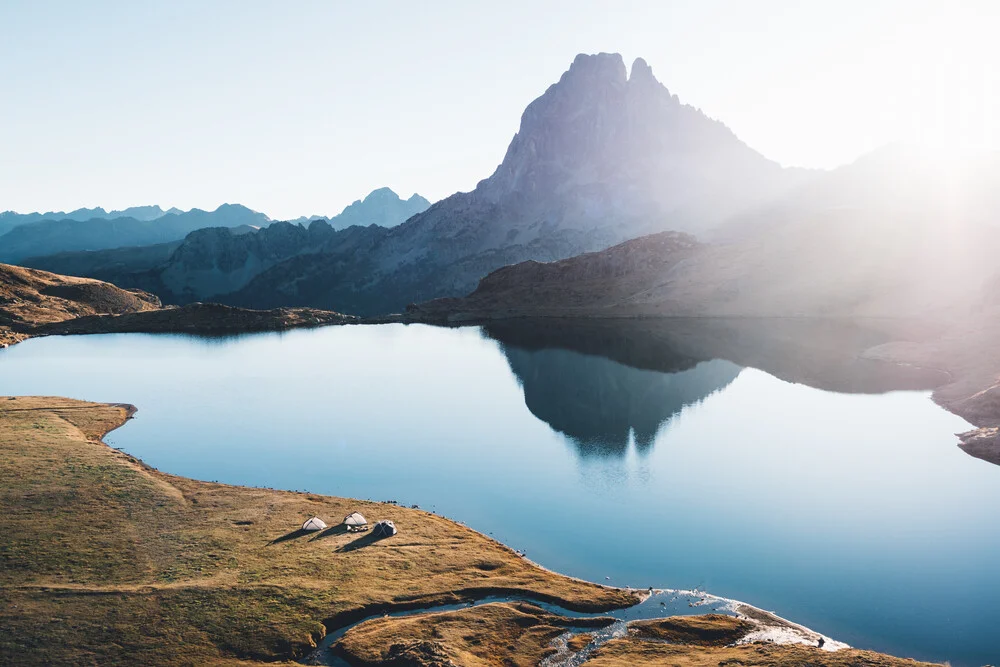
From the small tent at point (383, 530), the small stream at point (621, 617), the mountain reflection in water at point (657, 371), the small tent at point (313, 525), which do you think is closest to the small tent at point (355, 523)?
the small tent at point (383, 530)

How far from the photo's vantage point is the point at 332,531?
52.7 meters

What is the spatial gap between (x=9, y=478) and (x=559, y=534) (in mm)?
52579

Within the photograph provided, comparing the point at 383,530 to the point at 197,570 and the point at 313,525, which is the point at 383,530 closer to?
the point at 313,525

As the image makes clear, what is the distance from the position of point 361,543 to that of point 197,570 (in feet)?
40.4

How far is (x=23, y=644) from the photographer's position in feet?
110

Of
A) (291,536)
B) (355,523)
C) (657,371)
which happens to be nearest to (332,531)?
(355,523)

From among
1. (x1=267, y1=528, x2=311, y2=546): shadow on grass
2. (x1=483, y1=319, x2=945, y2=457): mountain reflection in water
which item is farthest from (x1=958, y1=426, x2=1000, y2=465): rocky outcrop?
(x1=267, y1=528, x2=311, y2=546): shadow on grass

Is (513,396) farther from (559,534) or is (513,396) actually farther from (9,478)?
(9,478)

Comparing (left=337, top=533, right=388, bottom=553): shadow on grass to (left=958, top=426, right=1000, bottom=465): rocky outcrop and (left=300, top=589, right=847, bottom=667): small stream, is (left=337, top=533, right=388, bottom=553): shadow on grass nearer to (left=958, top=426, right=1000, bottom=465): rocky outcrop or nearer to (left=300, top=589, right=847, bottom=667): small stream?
(left=300, top=589, right=847, bottom=667): small stream

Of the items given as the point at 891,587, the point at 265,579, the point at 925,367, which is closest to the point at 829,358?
the point at 925,367

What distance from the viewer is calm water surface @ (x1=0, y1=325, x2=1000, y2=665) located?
157 feet

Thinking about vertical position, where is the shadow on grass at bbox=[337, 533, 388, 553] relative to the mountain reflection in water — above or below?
below

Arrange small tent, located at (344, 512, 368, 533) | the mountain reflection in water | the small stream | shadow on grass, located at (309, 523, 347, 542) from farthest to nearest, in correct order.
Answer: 1. the mountain reflection in water
2. small tent, located at (344, 512, 368, 533)
3. shadow on grass, located at (309, 523, 347, 542)
4. the small stream

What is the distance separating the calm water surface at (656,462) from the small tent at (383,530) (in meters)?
9.31
